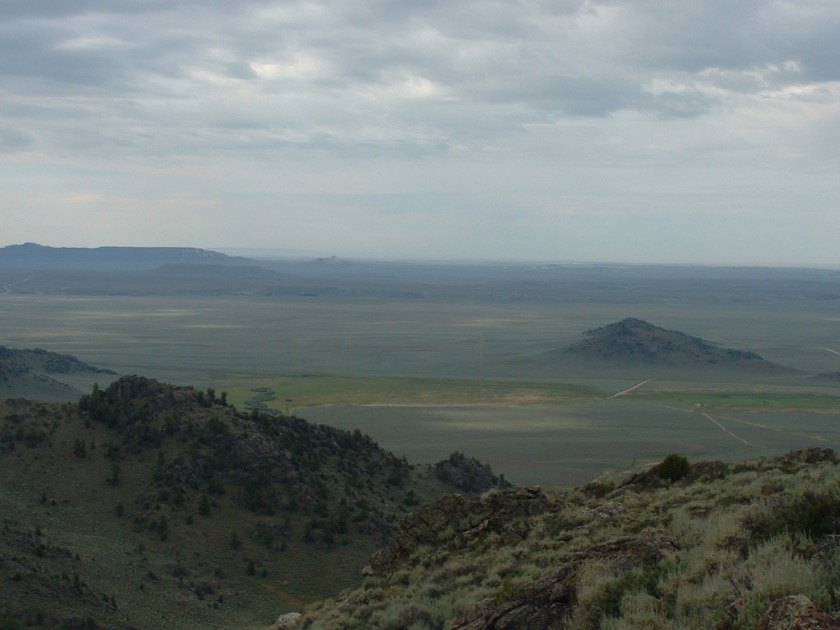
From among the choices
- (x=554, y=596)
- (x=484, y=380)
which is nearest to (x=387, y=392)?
(x=484, y=380)

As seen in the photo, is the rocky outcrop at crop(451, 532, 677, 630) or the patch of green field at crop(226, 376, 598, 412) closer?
the rocky outcrop at crop(451, 532, 677, 630)

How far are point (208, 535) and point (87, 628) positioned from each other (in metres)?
10.7

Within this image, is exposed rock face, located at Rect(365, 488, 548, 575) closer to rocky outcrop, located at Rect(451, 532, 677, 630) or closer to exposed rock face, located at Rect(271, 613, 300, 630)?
exposed rock face, located at Rect(271, 613, 300, 630)

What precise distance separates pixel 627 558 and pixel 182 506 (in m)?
24.3

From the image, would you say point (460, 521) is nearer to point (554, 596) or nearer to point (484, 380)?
point (554, 596)

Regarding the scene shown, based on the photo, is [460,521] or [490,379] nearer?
[460,521]

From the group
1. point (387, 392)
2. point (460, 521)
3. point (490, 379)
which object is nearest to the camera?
point (460, 521)

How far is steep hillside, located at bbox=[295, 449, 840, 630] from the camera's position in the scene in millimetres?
7426

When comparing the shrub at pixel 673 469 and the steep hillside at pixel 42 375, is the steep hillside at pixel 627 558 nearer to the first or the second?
the shrub at pixel 673 469

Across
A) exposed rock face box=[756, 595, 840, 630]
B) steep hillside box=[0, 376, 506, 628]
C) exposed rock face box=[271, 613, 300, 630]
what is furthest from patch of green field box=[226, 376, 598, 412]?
exposed rock face box=[756, 595, 840, 630]

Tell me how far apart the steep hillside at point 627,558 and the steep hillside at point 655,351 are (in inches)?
3526

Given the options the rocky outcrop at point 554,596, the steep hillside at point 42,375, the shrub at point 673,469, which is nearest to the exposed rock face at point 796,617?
the rocky outcrop at point 554,596

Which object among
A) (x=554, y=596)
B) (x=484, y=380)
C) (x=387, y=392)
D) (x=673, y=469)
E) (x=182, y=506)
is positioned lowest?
(x=387, y=392)

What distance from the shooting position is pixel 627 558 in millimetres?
9836
